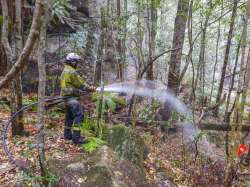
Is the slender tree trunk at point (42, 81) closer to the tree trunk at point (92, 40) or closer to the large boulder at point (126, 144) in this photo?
the large boulder at point (126, 144)

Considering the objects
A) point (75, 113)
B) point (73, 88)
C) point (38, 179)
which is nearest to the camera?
point (38, 179)

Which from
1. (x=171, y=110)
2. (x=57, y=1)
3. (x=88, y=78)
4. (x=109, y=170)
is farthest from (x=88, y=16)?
(x=109, y=170)

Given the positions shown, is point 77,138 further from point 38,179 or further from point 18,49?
point 18,49

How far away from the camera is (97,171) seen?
4.95m

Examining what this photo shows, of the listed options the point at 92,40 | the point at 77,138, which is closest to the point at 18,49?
the point at 77,138

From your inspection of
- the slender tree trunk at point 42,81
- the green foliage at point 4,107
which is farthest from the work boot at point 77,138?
the green foliage at point 4,107

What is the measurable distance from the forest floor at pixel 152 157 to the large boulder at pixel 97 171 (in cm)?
48

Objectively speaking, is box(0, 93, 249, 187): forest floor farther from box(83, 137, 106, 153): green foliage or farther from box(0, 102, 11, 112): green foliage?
box(83, 137, 106, 153): green foliage

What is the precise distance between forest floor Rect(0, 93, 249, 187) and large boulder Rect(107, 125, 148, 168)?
34cm

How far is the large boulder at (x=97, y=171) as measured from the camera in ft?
15.7

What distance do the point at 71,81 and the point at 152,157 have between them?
264 centimetres

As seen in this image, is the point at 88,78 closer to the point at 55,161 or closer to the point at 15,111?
the point at 15,111

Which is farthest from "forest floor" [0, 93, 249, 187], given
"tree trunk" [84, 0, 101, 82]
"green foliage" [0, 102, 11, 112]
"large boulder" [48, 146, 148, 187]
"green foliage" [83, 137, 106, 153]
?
"tree trunk" [84, 0, 101, 82]

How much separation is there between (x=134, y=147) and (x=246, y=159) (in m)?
4.00
